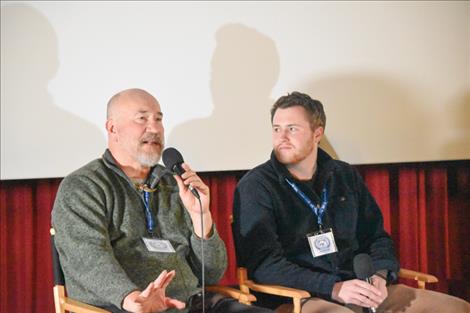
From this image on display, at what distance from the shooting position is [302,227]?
104 inches

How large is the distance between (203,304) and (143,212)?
43 cm

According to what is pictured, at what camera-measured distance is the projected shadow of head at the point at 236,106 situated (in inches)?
121

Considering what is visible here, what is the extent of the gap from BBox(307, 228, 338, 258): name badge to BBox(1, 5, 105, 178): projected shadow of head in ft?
4.14

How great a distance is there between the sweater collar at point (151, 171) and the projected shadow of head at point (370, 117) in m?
1.16

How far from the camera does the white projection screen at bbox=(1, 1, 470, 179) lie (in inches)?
112

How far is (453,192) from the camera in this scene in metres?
3.64

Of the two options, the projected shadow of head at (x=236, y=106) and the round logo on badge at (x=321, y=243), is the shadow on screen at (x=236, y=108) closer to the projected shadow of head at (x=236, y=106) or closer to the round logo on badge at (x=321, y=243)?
the projected shadow of head at (x=236, y=106)

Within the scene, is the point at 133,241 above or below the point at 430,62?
below

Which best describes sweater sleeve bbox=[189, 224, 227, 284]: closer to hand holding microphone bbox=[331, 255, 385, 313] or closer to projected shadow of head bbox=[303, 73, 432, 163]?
hand holding microphone bbox=[331, 255, 385, 313]

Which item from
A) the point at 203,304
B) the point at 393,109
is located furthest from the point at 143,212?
the point at 393,109

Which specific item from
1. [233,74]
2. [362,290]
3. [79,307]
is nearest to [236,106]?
[233,74]

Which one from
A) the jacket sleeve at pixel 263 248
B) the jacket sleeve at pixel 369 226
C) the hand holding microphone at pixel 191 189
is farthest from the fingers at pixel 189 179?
the jacket sleeve at pixel 369 226

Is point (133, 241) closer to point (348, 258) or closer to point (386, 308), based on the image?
point (348, 258)

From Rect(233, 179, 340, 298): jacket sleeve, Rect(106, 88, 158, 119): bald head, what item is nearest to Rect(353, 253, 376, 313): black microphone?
Rect(233, 179, 340, 298): jacket sleeve
